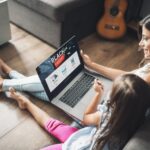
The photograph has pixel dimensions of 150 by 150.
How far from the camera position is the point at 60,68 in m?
1.56

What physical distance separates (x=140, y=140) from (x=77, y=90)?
70 centimetres

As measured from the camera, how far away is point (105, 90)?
5.11ft

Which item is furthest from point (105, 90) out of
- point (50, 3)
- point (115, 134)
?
point (50, 3)

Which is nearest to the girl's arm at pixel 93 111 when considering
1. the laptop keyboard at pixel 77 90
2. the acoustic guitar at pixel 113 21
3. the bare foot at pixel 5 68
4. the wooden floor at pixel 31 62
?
the laptop keyboard at pixel 77 90

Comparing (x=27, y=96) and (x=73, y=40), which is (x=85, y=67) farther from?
(x=27, y=96)

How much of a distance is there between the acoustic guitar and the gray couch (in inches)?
2.9

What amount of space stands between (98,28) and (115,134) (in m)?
1.53

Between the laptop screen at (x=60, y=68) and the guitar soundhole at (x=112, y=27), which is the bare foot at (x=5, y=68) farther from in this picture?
the guitar soundhole at (x=112, y=27)

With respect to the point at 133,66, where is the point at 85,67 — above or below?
above

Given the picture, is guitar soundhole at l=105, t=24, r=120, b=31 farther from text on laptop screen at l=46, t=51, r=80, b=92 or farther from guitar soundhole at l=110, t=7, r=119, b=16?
text on laptop screen at l=46, t=51, r=80, b=92

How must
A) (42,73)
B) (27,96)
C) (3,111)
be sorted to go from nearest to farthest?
(42,73), (3,111), (27,96)

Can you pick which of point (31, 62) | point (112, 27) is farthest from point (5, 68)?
point (112, 27)

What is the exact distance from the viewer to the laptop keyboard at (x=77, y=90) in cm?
155

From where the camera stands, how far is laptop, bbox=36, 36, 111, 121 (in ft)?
4.87
